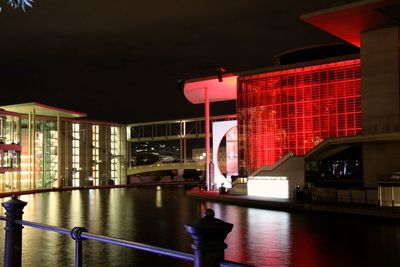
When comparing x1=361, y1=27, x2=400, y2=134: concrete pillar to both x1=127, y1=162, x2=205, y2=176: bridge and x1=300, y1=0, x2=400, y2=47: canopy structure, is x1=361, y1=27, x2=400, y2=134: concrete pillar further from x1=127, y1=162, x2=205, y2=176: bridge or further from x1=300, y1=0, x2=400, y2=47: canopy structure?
x1=127, y1=162, x2=205, y2=176: bridge

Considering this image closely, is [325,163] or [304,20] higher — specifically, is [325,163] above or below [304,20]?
below

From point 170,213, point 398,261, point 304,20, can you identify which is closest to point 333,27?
point 304,20

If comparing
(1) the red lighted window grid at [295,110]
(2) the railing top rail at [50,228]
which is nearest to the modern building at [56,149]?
(1) the red lighted window grid at [295,110]

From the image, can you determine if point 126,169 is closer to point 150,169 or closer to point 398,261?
point 150,169

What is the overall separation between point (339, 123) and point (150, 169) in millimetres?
Result: 42073

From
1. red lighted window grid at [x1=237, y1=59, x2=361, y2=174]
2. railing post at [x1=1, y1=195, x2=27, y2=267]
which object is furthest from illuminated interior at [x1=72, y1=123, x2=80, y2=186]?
railing post at [x1=1, y1=195, x2=27, y2=267]

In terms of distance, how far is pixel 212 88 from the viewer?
47375mm

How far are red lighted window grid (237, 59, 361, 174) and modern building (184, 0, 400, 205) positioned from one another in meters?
0.07

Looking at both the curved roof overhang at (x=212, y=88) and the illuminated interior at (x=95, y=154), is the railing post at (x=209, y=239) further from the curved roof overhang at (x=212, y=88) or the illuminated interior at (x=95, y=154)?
the illuminated interior at (x=95, y=154)

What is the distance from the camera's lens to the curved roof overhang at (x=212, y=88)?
44.5 m

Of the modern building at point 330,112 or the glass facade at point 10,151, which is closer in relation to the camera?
the modern building at point 330,112

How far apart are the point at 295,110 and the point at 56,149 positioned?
33.4 meters

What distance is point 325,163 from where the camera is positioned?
3347 cm

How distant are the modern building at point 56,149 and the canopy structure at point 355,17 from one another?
1210 inches
